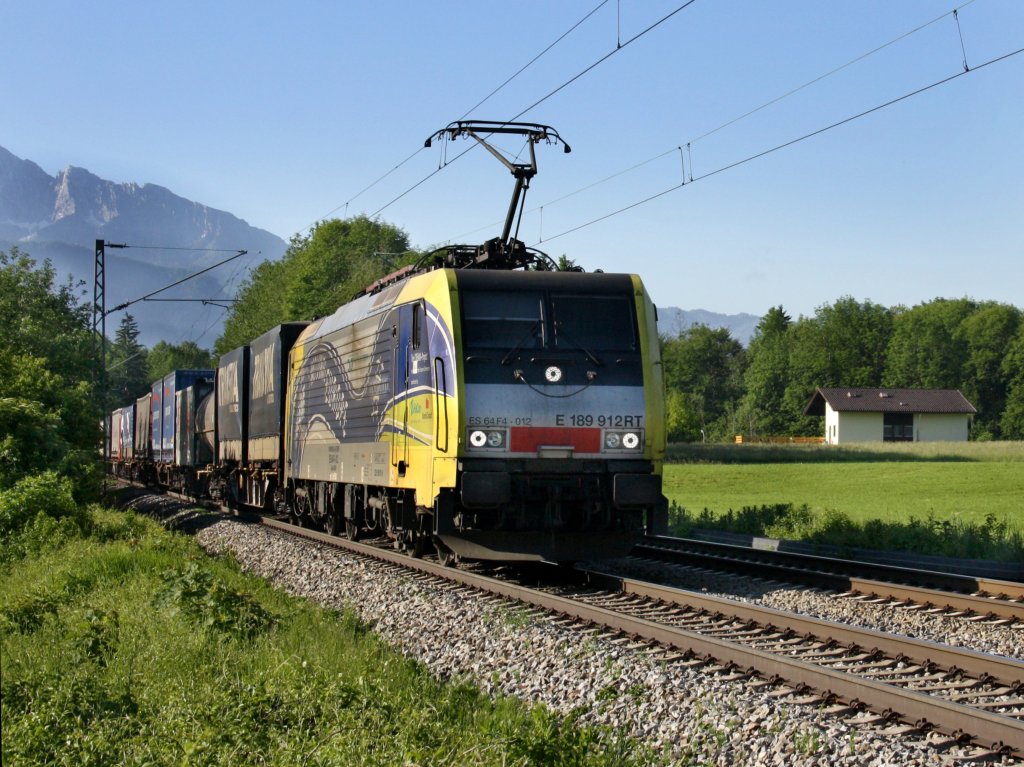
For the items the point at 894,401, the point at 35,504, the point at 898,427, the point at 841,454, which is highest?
the point at 894,401

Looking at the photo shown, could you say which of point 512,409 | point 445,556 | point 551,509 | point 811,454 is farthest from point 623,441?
point 811,454

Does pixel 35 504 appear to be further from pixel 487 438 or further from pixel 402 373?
pixel 487 438

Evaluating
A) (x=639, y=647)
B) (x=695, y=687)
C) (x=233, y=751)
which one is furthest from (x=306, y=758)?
(x=639, y=647)

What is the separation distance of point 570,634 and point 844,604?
3202 millimetres

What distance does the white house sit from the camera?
304 ft

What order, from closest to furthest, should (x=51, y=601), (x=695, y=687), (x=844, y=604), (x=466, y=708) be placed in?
(x=466, y=708), (x=695, y=687), (x=51, y=601), (x=844, y=604)

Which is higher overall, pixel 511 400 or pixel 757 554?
pixel 511 400

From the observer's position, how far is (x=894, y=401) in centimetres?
9412

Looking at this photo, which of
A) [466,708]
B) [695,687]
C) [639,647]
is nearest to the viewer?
[466,708]

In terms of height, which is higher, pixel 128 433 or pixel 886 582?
pixel 128 433

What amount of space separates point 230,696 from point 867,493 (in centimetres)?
3080

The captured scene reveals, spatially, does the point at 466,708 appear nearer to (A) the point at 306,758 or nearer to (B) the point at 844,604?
(A) the point at 306,758

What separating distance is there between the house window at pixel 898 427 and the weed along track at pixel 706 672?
87.1 meters

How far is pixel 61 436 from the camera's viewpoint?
22594 millimetres
